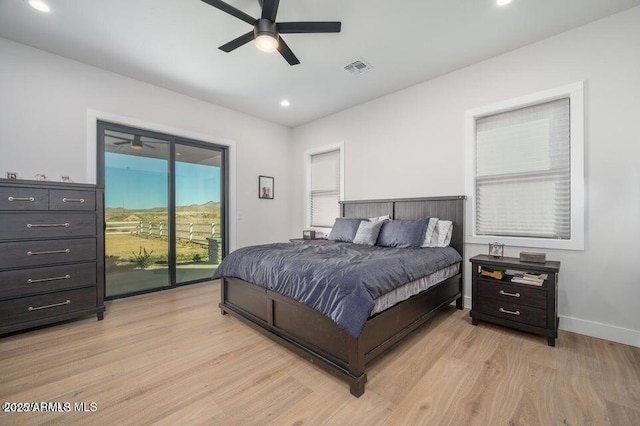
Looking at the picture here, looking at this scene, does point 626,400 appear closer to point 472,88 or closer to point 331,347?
point 331,347

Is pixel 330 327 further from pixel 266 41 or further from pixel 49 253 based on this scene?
pixel 49 253

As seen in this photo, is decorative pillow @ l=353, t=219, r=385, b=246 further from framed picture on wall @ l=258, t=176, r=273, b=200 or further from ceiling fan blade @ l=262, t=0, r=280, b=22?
ceiling fan blade @ l=262, t=0, r=280, b=22

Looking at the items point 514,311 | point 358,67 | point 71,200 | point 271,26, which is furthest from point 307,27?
point 514,311

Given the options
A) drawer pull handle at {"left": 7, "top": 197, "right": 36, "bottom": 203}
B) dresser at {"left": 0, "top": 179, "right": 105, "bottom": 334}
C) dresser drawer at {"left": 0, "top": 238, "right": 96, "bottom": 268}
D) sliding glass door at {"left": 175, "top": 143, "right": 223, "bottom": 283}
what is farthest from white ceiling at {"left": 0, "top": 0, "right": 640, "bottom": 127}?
dresser drawer at {"left": 0, "top": 238, "right": 96, "bottom": 268}

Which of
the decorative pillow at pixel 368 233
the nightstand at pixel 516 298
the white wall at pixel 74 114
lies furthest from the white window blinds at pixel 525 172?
the white wall at pixel 74 114

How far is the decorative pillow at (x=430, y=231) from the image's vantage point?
10.1 ft

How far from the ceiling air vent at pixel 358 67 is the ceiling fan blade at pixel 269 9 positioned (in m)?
1.30

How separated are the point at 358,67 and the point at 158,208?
135 inches

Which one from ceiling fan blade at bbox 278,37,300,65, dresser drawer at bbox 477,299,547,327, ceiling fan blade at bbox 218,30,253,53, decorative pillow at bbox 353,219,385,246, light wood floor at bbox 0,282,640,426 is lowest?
light wood floor at bbox 0,282,640,426

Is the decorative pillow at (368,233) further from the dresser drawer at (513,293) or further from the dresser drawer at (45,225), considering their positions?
the dresser drawer at (45,225)

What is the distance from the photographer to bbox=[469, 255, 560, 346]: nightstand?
7.52ft

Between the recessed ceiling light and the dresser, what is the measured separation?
1.54 metres

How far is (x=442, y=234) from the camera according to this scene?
318 centimetres

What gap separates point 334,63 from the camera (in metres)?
3.16
